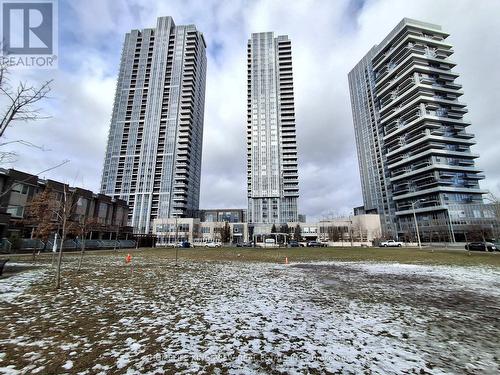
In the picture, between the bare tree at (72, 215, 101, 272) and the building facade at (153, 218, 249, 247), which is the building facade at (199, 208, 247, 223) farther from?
the bare tree at (72, 215, 101, 272)

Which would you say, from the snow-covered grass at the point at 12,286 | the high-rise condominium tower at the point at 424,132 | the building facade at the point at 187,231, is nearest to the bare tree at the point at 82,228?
the snow-covered grass at the point at 12,286

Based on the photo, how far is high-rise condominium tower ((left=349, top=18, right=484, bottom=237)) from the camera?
91.4 meters

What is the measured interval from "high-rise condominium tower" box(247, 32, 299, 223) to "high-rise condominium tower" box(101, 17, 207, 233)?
3581 centimetres

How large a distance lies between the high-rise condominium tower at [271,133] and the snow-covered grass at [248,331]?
12333 cm

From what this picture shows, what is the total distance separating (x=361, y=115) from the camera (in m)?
165

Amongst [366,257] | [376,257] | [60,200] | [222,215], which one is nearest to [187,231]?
[222,215]

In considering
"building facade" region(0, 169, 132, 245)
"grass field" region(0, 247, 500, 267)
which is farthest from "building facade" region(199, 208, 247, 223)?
"grass field" region(0, 247, 500, 267)

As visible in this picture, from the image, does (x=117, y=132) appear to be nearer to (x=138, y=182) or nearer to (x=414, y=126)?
(x=138, y=182)

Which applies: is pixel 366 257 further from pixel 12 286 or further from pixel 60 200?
pixel 60 200

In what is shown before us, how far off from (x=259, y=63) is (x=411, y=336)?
559ft

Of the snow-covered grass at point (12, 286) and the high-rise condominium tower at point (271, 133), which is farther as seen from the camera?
the high-rise condominium tower at point (271, 133)

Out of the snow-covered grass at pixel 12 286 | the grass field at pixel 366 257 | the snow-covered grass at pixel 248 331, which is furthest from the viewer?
the grass field at pixel 366 257

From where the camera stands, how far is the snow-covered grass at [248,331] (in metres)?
4.22

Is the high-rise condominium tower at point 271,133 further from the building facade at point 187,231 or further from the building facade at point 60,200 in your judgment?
the building facade at point 60,200
